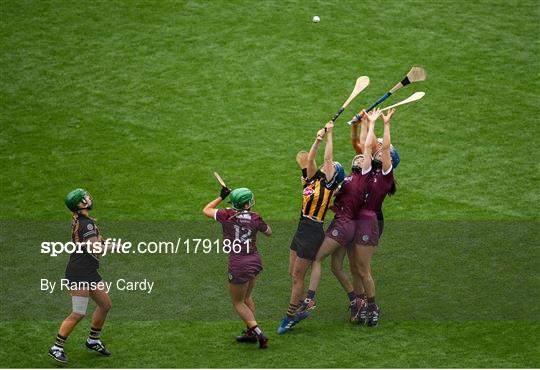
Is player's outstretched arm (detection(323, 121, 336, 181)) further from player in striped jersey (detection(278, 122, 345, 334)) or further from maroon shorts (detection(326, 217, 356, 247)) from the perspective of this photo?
maroon shorts (detection(326, 217, 356, 247))

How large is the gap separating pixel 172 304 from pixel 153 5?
350 inches

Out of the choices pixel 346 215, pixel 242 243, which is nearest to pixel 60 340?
pixel 242 243

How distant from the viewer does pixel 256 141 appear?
16.5 m

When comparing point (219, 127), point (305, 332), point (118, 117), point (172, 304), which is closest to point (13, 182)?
point (118, 117)

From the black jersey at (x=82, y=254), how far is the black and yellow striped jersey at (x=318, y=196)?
2.39m

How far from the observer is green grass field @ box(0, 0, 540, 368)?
11.5 meters

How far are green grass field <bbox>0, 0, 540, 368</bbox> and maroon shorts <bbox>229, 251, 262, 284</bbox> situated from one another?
820 mm

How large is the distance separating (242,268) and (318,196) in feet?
4.11

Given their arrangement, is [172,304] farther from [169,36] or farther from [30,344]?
[169,36]

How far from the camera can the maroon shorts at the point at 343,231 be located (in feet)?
38.0

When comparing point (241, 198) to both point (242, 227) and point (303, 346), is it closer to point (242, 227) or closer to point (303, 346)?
point (242, 227)

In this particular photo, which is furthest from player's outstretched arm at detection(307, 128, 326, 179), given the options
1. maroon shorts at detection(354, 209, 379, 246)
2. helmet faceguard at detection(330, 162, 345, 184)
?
maroon shorts at detection(354, 209, 379, 246)

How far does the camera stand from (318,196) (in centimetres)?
1145

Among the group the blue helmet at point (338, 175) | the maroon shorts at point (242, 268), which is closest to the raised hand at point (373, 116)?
the blue helmet at point (338, 175)
